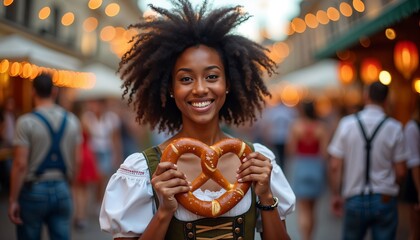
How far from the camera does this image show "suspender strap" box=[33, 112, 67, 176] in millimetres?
4273

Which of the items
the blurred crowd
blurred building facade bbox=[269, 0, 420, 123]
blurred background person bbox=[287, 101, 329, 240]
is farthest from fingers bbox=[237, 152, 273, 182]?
blurred background person bbox=[287, 101, 329, 240]

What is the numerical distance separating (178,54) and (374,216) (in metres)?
2.76

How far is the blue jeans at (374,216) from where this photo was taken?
4453mm

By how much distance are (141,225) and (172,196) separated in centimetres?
27

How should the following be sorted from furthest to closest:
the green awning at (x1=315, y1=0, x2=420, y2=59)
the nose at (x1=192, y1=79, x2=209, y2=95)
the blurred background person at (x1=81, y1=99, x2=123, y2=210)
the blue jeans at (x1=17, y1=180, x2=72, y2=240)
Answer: the blurred background person at (x1=81, y1=99, x2=123, y2=210)
the green awning at (x1=315, y1=0, x2=420, y2=59)
the blue jeans at (x1=17, y1=180, x2=72, y2=240)
the nose at (x1=192, y1=79, x2=209, y2=95)

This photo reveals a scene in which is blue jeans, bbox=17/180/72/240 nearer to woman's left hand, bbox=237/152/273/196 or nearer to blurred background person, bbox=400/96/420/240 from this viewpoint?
woman's left hand, bbox=237/152/273/196

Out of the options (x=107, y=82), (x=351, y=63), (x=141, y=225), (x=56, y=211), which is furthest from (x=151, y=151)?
(x=107, y=82)

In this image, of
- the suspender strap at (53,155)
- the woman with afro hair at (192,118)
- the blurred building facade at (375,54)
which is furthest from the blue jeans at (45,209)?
the blurred building facade at (375,54)

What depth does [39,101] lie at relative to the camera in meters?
4.40

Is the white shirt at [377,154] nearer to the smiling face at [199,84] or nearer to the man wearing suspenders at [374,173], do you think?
the man wearing suspenders at [374,173]

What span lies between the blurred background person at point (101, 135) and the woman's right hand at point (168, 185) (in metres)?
6.28

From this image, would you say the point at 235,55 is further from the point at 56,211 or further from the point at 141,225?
the point at 56,211

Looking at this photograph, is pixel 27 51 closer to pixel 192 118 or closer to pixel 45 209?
pixel 45 209

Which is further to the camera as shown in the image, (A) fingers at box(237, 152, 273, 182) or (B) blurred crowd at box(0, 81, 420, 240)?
(B) blurred crowd at box(0, 81, 420, 240)
